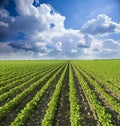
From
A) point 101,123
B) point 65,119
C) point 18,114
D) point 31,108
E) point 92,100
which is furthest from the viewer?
point 92,100

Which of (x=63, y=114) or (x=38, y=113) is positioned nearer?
(x=63, y=114)

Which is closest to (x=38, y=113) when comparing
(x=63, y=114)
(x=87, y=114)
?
(x=63, y=114)

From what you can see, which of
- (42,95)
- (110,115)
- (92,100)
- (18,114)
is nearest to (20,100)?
(42,95)

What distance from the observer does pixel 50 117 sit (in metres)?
12.9

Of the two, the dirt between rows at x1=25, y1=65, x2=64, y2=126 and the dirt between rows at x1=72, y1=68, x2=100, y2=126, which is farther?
the dirt between rows at x1=25, y1=65, x2=64, y2=126

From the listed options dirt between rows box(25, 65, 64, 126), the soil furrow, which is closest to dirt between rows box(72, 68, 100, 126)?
the soil furrow

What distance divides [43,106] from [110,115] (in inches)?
218

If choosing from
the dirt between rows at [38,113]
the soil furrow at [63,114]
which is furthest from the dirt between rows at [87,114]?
the dirt between rows at [38,113]

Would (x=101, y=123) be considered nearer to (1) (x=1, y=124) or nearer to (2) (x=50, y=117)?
(2) (x=50, y=117)

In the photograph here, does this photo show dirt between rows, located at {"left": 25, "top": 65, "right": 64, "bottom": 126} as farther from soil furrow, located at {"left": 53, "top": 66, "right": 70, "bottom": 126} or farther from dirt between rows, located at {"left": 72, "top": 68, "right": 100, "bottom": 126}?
dirt between rows, located at {"left": 72, "top": 68, "right": 100, "bottom": 126}

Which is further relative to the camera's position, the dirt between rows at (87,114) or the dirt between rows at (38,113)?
the dirt between rows at (38,113)

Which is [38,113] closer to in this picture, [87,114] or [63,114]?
[63,114]

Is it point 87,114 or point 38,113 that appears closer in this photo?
point 87,114

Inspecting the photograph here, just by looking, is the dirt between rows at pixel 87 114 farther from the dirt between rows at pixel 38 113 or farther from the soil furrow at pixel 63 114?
→ the dirt between rows at pixel 38 113
